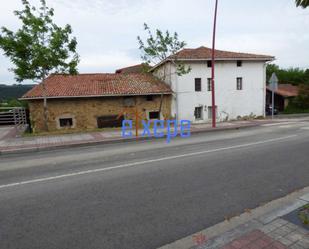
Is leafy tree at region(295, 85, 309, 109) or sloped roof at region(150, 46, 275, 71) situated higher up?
sloped roof at region(150, 46, 275, 71)

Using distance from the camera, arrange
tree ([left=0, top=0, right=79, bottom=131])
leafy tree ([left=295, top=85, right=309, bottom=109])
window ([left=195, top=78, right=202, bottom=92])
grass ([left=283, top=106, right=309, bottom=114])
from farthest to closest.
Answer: grass ([left=283, top=106, right=309, bottom=114]) → leafy tree ([left=295, top=85, right=309, bottom=109]) → window ([left=195, top=78, right=202, bottom=92]) → tree ([left=0, top=0, right=79, bottom=131])

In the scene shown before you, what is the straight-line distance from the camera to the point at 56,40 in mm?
12359

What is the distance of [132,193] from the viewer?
439 centimetres

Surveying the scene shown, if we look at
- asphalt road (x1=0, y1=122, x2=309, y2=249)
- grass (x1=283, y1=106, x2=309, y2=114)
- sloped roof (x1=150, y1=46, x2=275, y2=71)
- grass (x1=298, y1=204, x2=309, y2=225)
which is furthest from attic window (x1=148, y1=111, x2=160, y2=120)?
grass (x1=283, y1=106, x2=309, y2=114)

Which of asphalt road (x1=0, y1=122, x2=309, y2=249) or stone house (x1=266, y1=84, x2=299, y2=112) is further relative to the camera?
Answer: stone house (x1=266, y1=84, x2=299, y2=112)

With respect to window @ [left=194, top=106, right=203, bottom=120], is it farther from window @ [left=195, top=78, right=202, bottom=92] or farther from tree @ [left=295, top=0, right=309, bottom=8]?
tree @ [left=295, top=0, right=309, bottom=8]

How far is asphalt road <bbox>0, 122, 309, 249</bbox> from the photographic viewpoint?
3.10 m

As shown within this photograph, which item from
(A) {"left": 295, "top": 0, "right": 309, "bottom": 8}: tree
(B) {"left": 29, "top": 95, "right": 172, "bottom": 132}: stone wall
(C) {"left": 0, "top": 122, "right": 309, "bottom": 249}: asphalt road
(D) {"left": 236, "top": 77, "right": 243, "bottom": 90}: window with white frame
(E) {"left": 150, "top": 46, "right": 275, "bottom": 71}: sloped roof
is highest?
(E) {"left": 150, "top": 46, "right": 275, "bottom": 71}: sloped roof

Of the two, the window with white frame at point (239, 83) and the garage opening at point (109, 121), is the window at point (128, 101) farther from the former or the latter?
the window with white frame at point (239, 83)

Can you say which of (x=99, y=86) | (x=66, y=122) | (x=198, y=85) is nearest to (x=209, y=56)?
(x=198, y=85)

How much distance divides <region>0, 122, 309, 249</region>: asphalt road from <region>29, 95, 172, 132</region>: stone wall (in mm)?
9311

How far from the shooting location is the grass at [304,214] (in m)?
3.03

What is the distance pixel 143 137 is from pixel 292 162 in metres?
6.63

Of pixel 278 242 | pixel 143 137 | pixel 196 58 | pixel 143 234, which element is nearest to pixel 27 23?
pixel 143 137
